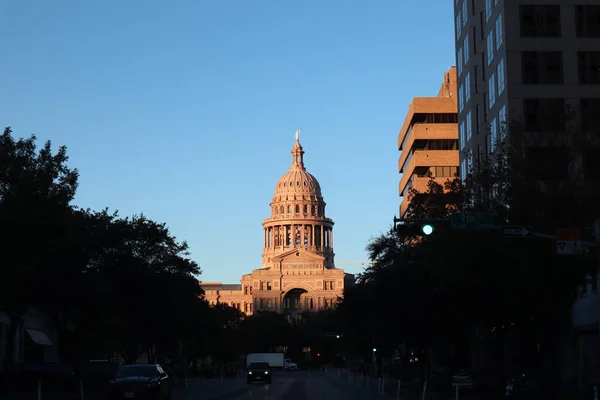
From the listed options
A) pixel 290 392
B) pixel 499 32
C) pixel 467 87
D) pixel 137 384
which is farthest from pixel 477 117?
pixel 137 384

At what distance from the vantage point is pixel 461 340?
205 ft

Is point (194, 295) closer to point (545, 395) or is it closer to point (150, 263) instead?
point (150, 263)

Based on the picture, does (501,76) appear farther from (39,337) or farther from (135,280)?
(39,337)

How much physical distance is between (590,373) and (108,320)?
26.4 meters

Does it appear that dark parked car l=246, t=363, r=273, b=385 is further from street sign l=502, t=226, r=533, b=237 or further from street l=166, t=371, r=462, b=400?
street sign l=502, t=226, r=533, b=237

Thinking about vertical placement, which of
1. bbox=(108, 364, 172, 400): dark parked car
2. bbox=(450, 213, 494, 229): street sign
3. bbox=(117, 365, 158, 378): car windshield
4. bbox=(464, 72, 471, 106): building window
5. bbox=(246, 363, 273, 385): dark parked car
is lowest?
bbox=(246, 363, 273, 385): dark parked car

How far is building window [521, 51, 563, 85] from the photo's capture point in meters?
57.2

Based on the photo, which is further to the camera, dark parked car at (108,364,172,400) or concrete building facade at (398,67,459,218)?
concrete building facade at (398,67,459,218)

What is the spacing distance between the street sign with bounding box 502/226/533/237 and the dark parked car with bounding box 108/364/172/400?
1225cm

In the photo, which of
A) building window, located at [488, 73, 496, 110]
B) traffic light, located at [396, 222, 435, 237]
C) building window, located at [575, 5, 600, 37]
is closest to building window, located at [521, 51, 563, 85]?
building window, located at [575, 5, 600, 37]

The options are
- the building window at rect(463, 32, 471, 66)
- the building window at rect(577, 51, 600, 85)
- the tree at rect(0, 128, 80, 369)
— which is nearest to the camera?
the tree at rect(0, 128, 80, 369)

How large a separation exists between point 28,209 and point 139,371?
9.27m

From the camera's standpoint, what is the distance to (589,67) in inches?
2247

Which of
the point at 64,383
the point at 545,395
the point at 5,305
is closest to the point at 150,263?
the point at 64,383
